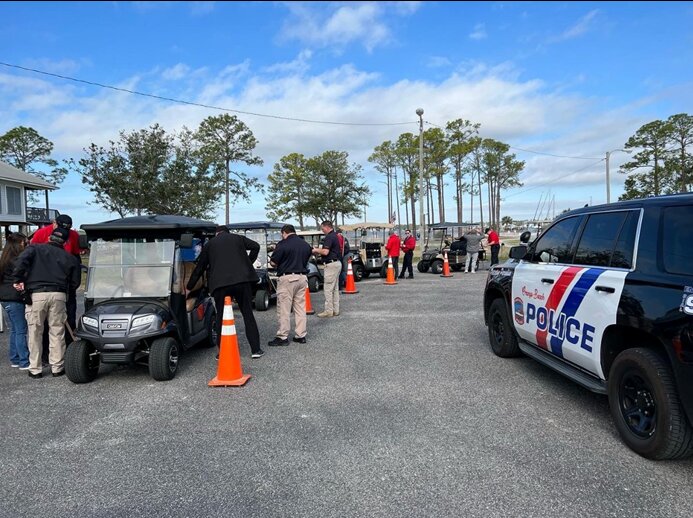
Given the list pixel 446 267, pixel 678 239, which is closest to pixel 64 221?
pixel 678 239

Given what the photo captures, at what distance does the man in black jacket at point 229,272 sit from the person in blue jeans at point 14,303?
2.04 meters

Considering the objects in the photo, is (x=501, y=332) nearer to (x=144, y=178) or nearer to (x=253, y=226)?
(x=253, y=226)

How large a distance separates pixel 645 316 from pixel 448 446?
164 centimetres

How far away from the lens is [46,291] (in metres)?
5.52

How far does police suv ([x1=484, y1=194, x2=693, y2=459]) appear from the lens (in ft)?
9.65

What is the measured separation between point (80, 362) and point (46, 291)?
3.31 feet

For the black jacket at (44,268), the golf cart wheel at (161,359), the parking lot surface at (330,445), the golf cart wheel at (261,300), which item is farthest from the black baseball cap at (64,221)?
the golf cart wheel at (261,300)

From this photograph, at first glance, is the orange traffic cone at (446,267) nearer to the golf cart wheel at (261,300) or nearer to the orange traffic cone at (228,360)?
the golf cart wheel at (261,300)

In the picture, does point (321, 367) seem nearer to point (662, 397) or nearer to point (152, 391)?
point (152, 391)

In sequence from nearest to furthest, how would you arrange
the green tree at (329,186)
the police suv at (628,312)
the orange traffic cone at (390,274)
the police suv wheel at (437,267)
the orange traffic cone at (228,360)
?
the police suv at (628,312) → the orange traffic cone at (228,360) → the orange traffic cone at (390,274) → the police suv wheel at (437,267) → the green tree at (329,186)

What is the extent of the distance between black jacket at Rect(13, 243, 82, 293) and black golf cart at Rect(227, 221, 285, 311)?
14.4ft

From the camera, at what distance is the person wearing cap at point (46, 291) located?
5473mm

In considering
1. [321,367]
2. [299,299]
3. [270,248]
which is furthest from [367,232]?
[321,367]

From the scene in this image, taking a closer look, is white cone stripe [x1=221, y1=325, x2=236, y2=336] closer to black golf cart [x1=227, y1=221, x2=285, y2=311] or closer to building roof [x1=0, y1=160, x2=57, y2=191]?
black golf cart [x1=227, y1=221, x2=285, y2=311]
